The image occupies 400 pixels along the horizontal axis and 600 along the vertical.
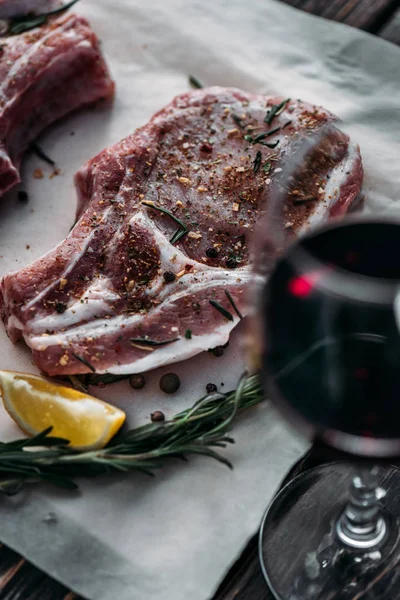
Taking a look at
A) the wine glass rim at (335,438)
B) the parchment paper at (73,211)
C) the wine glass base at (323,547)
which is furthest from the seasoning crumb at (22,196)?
the wine glass rim at (335,438)

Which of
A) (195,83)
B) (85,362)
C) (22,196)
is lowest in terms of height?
(22,196)

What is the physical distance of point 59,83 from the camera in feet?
10.5

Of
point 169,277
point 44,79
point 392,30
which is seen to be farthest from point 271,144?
point 392,30

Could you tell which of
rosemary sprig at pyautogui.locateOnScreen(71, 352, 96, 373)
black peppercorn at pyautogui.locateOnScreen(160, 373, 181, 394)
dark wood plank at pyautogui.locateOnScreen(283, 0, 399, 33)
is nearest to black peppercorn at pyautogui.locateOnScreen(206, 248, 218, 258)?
black peppercorn at pyautogui.locateOnScreen(160, 373, 181, 394)

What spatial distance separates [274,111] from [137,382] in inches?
44.7

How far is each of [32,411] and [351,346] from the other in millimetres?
1003

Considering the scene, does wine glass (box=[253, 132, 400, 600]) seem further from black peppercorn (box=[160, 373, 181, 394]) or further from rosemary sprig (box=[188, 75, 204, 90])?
rosemary sprig (box=[188, 75, 204, 90])

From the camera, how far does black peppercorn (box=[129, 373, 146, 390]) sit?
246 centimetres

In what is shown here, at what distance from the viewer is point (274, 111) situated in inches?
113

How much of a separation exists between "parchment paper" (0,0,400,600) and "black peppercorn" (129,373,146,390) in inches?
1.2

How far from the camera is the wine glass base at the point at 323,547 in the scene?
7.00ft

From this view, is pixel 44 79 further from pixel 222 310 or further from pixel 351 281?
pixel 351 281

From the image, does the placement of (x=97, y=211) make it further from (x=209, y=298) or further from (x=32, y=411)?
(x=32, y=411)

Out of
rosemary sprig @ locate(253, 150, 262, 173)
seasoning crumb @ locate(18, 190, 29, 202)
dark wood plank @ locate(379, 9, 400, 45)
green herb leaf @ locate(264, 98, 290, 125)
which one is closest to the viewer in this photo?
rosemary sprig @ locate(253, 150, 262, 173)
